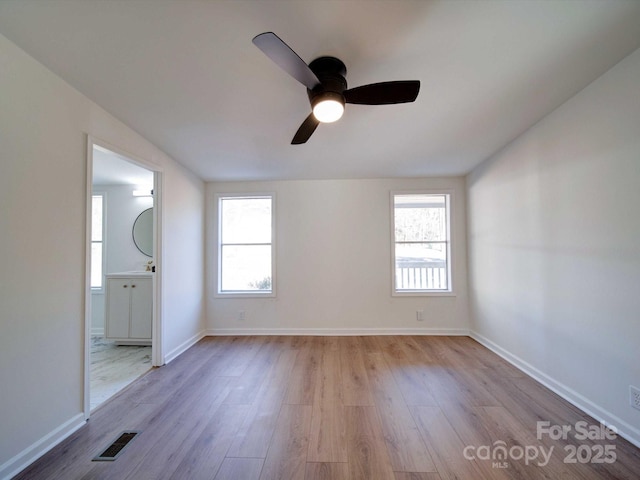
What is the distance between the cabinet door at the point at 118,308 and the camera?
340 cm

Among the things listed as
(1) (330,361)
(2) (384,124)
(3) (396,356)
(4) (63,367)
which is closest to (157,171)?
(4) (63,367)

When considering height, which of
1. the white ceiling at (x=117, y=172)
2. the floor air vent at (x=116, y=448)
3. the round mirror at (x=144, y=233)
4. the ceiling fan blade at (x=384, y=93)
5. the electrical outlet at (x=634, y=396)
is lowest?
the floor air vent at (x=116, y=448)

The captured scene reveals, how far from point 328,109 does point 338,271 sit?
265 centimetres

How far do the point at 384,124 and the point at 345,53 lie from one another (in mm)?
929

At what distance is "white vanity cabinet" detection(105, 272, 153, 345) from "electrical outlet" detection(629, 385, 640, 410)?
4632mm

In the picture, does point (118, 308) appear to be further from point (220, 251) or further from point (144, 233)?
point (220, 251)

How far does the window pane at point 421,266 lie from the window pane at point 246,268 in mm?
2059

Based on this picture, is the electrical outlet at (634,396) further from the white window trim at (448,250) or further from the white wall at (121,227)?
the white wall at (121,227)

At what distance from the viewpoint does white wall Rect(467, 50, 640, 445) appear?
1.74 m

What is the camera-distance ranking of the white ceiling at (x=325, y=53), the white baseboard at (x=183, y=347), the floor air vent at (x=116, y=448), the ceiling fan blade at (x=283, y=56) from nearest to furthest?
the ceiling fan blade at (x=283, y=56)
the white ceiling at (x=325, y=53)
the floor air vent at (x=116, y=448)
the white baseboard at (x=183, y=347)

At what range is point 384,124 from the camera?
2.44 meters

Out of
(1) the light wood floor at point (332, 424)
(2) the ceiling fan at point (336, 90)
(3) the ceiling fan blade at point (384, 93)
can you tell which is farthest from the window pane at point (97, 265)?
(3) the ceiling fan blade at point (384, 93)

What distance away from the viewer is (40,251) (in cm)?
166

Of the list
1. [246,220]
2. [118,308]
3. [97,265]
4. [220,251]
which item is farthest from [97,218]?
[246,220]
